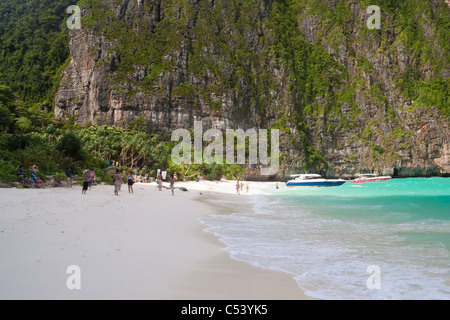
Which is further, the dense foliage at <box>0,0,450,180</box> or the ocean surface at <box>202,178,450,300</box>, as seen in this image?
the dense foliage at <box>0,0,450,180</box>

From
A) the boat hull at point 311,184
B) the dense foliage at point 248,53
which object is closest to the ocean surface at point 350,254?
the boat hull at point 311,184

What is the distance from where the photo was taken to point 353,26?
128000 millimetres

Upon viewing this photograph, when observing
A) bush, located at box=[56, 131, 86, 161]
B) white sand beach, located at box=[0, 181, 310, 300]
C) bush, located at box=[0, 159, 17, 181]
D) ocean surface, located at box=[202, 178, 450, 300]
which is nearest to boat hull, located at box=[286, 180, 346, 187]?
bush, located at box=[56, 131, 86, 161]

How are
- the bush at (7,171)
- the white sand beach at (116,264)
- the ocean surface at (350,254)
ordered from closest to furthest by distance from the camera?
the white sand beach at (116,264) < the ocean surface at (350,254) < the bush at (7,171)

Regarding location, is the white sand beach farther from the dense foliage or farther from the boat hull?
the dense foliage

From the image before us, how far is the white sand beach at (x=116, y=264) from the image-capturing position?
5055 mm

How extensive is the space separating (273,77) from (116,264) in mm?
110663

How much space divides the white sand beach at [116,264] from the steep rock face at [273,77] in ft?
256

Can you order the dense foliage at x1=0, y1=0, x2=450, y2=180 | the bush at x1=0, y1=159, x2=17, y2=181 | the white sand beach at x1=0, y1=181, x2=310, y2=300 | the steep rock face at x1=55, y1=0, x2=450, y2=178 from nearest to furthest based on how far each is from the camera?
the white sand beach at x1=0, y1=181, x2=310, y2=300 → the bush at x1=0, y1=159, x2=17, y2=181 → the steep rock face at x1=55, y1=0, x2=450, y2=178 → the dense foliage at x1=0, y1=0, x2=450, y2=180

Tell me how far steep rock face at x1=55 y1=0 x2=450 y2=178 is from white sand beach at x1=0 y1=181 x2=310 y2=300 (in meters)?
78.0

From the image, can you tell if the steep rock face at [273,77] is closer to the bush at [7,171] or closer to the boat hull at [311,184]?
the boat hull at [311,184]

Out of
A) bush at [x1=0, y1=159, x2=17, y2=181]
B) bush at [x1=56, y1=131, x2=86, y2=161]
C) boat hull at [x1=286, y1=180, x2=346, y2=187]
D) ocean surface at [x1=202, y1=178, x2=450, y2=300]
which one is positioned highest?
bush at [x1=56, y1=131, x2=86, y2=161]

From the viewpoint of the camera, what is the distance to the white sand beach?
505cm
